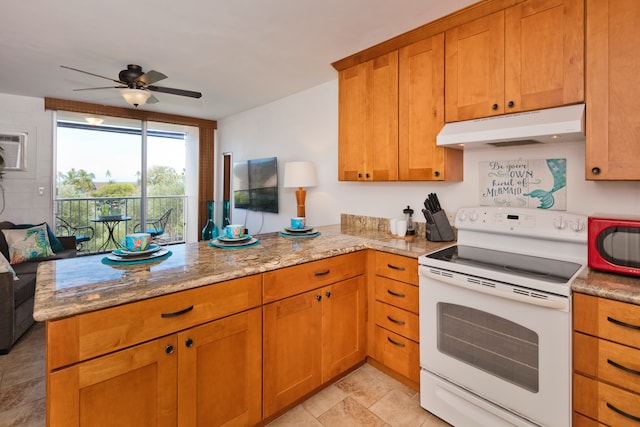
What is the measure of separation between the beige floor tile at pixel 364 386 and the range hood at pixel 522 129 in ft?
5.36

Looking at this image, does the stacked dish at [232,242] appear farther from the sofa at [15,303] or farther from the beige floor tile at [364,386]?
the sofa at [15,303]

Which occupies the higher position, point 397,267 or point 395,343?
point 397,267

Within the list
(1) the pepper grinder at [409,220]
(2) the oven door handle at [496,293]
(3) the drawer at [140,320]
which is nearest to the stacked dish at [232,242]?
(3) the drawer at [140,320]

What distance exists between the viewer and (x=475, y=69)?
1.97m

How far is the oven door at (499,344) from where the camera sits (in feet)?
4.41

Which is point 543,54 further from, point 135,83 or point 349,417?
point 135,83

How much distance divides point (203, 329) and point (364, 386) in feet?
4.04

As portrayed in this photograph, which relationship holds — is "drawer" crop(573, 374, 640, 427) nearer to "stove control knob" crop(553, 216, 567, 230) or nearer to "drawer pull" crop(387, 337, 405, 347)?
"stove control knob" crop(553, 216, 567, 230)

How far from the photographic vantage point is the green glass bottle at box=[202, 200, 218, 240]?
482 cm

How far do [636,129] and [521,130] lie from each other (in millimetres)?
447

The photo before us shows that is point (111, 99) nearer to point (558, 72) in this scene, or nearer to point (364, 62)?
point (364, 62)

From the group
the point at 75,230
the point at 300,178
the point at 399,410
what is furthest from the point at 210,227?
the point at 399,410

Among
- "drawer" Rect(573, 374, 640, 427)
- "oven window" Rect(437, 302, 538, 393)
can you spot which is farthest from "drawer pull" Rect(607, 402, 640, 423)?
"oven window" Rect(437, 302, 538, 393)

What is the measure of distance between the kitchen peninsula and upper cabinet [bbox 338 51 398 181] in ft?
2.45
